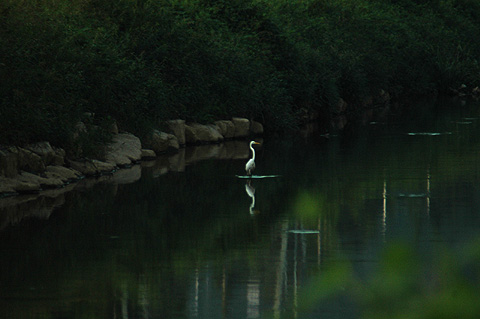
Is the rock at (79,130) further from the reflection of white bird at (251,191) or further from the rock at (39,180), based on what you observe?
the reflection of white bird at (251,191)

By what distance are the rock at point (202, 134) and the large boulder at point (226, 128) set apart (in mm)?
585

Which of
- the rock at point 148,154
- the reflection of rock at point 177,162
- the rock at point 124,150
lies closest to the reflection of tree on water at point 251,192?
the reflection of rock at point 177,162

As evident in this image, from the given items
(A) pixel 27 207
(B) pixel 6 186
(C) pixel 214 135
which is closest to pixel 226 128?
(C) pixel 214 135

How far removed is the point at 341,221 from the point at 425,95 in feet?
144

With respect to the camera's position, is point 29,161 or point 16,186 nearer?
point 16,186

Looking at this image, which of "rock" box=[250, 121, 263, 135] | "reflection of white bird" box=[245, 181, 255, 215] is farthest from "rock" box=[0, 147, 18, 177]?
"rock" box=[250, 121, 263, 135]

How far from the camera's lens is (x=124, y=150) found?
22.7 metres

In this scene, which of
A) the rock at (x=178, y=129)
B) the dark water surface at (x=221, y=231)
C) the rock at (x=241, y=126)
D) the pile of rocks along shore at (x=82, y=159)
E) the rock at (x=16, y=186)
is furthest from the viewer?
the rock at (x=241, y=126)

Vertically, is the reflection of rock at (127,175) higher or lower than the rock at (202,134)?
lower

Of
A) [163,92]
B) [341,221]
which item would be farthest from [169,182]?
[163,92]

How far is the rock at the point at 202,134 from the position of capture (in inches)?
1085

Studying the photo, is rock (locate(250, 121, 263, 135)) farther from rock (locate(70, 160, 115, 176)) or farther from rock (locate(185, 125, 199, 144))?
rock (locate(70, 160, 115, 176))

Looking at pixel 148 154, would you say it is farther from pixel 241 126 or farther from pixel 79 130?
pixel 241 126

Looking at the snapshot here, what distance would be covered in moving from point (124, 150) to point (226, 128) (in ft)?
23.2
